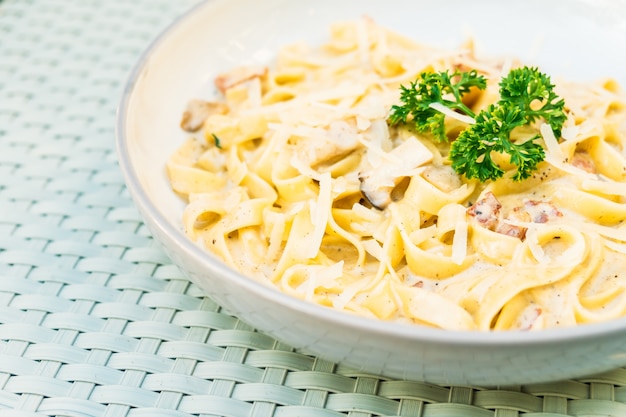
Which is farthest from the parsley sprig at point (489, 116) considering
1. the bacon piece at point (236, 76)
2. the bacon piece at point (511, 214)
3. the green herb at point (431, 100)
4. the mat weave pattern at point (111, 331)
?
the bacon piece at point (236, 76)

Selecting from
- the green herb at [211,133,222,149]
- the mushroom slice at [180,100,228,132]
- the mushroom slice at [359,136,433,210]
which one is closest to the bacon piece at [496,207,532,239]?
the mushroom slice at [359,136,433,210]

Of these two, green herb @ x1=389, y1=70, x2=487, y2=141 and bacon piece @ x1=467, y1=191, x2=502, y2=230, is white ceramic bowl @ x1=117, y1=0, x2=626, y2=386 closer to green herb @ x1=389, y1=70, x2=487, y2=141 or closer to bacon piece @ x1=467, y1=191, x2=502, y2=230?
bacon piece @ x1=467, y1=191, x2=502, y2=230

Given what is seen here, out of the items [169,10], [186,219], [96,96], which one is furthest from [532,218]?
[169,10]

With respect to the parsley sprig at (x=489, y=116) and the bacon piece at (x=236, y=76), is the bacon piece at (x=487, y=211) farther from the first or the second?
the bacon piece at (x=236, y=76)

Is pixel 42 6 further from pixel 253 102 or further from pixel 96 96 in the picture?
pixel 253 102

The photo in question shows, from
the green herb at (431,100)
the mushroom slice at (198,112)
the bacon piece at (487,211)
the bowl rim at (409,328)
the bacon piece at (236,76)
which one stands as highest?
the green herb at (431,100)

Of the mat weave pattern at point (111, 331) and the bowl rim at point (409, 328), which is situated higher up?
the bowl rim at point (409, 328)

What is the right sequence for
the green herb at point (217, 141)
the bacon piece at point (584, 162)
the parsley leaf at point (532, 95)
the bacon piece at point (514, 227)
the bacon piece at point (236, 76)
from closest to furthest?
the bacon piece at point (514, 227), the parsley leaf at point (532, 95), the bacon piece at point (584, 162), the green herb at point (217, 141), the bacon piece at point (236, 76)
